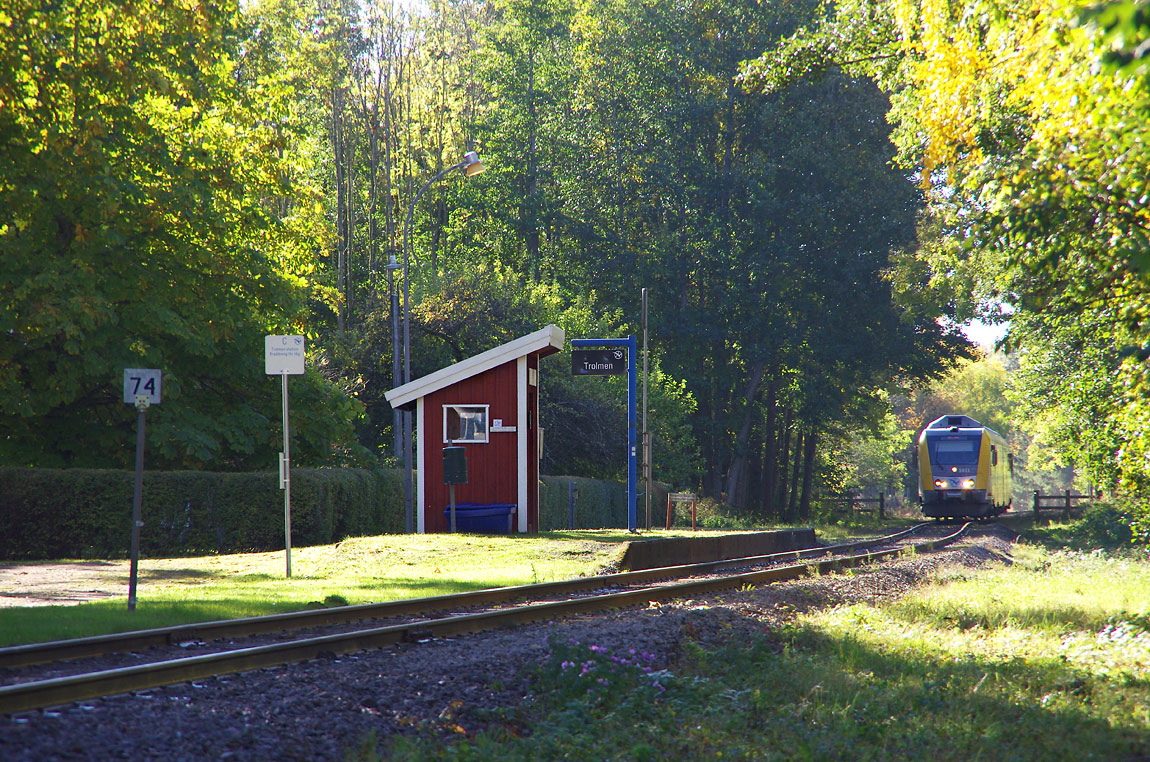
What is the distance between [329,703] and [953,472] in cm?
3469

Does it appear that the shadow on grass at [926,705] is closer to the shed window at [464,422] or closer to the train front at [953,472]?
the shed window at [464,422]

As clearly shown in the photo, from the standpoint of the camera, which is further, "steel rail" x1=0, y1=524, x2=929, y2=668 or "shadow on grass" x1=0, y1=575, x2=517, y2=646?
"shadow on grass" x1=0, y1=575, x2=517, y2=646

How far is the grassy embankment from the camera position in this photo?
5965 millimetres

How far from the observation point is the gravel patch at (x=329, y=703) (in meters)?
5.30

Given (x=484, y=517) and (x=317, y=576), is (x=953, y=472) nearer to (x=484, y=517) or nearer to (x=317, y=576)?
(x=484, y=517)

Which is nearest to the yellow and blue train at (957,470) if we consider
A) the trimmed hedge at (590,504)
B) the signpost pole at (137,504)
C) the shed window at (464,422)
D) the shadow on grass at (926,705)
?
the trimmed hedge at (590,504)

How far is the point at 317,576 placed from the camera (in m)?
14.1

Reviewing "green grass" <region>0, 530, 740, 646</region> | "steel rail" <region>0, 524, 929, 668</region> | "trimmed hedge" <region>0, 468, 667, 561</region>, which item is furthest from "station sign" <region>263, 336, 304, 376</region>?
"trimmed hedge" <region>0, 468, 667, 561</region>

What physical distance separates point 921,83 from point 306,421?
1454cm

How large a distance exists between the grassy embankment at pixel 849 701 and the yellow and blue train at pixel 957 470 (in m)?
28.3

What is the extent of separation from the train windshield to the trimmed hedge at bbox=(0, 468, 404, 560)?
948 inches

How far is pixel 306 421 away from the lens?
22734 millimetres

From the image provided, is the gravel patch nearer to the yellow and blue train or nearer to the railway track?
the railway track

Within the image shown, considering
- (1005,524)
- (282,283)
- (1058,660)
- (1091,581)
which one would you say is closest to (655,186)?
(1005,524)
